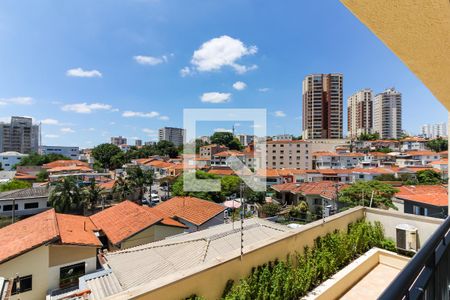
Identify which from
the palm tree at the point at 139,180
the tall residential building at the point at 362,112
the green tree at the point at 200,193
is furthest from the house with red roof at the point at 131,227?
the tall residential building at the point at 362,112

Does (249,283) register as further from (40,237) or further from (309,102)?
(309,102)

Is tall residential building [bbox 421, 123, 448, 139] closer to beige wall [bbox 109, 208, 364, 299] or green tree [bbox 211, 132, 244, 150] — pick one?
green tree [bbox 211, 132, 244, 150]

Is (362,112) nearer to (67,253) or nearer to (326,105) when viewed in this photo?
(326,105)

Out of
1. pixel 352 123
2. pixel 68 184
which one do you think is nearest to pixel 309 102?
pixel 352 123

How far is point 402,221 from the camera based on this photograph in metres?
4.23

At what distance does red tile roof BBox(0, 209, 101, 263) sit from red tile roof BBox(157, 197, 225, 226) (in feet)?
13.9

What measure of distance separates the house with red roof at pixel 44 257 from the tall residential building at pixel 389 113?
2642 inches

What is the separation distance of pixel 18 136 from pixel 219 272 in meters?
75.7

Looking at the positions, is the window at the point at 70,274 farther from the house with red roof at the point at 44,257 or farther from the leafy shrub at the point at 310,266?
the leafy shrub at the point at 310,266

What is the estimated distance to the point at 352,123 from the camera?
62.6 metres

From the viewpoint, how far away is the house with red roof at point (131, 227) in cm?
874

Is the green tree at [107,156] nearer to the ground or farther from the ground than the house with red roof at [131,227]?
farther from the ground

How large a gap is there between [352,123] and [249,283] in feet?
229

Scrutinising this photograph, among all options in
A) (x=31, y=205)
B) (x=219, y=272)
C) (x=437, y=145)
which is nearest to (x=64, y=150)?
(x=31, y=205)
